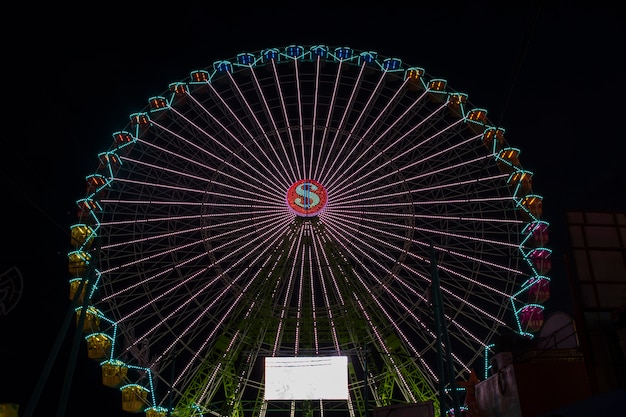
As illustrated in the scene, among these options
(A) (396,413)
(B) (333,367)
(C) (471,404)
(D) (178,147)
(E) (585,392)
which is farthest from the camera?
(D) (178,147)

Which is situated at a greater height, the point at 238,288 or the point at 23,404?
the point at 238,288

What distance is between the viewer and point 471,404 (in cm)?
2155

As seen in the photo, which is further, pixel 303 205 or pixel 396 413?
pixel 303 205

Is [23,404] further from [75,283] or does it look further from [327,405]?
[327,405]

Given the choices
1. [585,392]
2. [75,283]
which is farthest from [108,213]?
[585,392]

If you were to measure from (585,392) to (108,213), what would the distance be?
1925 centimetres

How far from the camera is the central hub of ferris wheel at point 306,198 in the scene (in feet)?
88.0

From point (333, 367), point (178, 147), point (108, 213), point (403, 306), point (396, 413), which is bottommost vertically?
point (396, 413)

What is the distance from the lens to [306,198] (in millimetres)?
26969

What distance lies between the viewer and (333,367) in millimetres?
25297

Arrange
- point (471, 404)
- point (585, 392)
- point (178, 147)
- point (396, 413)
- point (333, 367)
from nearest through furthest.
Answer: point (585, 392)
point (396, 413)
point (471, 404)
point (333, 367)
point (178, 147)

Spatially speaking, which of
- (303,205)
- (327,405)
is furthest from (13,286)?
(327,405)

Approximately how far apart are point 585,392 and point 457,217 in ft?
37.6

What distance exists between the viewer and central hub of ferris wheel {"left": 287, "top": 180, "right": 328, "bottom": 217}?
26828 millimetres
